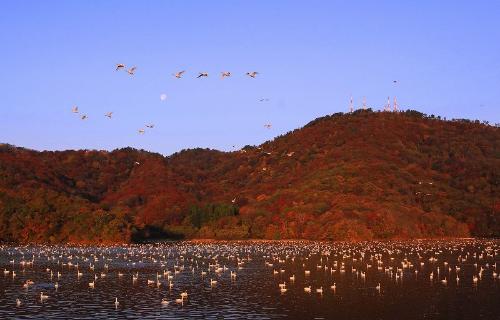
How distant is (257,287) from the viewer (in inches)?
1857

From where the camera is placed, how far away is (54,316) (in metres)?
34.2

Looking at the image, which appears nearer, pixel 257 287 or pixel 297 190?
pixel 257 287

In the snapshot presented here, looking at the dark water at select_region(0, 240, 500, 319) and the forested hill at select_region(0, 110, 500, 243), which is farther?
the forested hill at select_region(0, 110, 500, 243)

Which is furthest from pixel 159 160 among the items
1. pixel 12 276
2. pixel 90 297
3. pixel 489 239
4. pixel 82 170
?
pixel 90 297

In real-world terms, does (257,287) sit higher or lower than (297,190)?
lower

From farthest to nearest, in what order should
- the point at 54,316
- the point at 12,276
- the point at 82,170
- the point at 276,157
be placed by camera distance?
the point at 82,170, the point at 276,157, the point at 12,276, the point at 54,316

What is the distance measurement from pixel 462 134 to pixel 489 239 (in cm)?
6942

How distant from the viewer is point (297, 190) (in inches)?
5325

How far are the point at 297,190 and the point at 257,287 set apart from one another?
88549 mm

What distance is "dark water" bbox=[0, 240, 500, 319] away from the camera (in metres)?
36.0

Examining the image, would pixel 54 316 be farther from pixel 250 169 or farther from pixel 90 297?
pixel 250 169

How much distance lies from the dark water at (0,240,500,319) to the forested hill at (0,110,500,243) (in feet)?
128

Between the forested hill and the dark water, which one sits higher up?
the forested hill

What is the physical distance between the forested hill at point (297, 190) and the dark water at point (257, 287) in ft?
128
